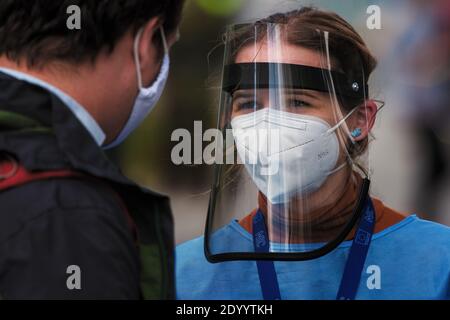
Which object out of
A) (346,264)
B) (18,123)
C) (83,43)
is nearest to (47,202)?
(18,123)

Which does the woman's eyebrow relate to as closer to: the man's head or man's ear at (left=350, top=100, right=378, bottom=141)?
man's ear at (left=350, top=100, right=378, bottom=141)

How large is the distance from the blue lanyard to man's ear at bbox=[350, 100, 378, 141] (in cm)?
A: 27

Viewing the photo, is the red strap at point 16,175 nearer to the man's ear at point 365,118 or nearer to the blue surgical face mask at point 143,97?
the blue surgical face mask at point 143,97

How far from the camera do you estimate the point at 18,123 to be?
4.62 ft

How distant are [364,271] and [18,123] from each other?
124 centimetres

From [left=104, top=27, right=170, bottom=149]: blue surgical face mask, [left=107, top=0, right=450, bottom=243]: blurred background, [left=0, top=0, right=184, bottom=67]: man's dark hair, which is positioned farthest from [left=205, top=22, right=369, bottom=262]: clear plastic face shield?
[left=0, top=0, right=184, bottom=67]: man's dark hair

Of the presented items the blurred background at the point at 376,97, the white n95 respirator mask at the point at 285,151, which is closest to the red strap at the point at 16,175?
the white n95 respirator mask at the point at 285,151

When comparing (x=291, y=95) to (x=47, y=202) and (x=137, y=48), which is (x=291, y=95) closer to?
(x=137, y=48)

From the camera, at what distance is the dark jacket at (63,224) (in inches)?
51.2

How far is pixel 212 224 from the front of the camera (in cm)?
232

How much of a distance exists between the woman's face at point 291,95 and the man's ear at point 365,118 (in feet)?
0.35

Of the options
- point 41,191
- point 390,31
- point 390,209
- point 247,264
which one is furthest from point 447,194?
point 41,191

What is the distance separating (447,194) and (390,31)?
0.68 m

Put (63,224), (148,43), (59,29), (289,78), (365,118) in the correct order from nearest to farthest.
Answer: (63,224) < (59,29) < (148,43) < (289,78) < (365,118)
